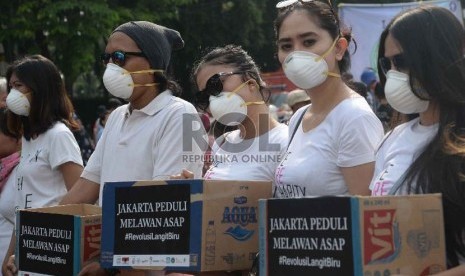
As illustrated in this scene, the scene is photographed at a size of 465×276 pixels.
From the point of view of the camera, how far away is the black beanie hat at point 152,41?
14.5 feet

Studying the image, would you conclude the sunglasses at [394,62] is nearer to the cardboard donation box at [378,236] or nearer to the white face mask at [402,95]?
the white face mask at [402,95]

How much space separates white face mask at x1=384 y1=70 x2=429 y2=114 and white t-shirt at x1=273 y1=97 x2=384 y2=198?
35 cm

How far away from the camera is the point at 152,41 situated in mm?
4445

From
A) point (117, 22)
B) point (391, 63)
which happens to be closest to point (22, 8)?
point (117, 22)

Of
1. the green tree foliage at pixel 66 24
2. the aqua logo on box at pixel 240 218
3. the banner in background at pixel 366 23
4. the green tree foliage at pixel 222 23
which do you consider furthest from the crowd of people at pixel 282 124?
the green tree foliage at pixel 222 23

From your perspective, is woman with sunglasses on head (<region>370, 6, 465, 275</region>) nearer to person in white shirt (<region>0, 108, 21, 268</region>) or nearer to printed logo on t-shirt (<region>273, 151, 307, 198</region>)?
printed logo on t-shirt (<region>273, 151, 307, 198</region>)

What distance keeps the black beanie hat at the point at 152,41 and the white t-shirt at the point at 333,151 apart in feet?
3.43

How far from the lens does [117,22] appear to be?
68.1ft

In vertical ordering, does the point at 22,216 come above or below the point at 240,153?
below

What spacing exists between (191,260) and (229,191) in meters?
0.32

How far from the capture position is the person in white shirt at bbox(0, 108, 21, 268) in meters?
5.61

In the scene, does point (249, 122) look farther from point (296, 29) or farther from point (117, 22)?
point (117, 22)

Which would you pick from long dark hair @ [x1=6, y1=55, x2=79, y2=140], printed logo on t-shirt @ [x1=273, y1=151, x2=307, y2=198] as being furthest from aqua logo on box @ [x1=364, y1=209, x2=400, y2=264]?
long dark hair @ [x1=6, y1=55, x2=79, y2=140]

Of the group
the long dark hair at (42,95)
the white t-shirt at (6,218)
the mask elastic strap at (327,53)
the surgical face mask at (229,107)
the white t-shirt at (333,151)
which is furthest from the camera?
the white t-shirt at (6,218)
